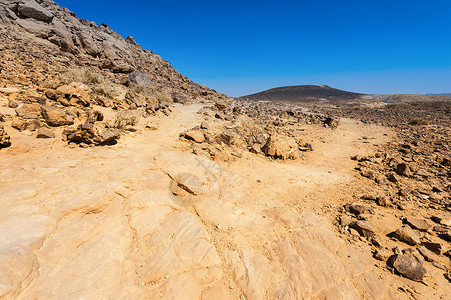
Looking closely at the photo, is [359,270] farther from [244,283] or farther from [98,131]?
[98,131]

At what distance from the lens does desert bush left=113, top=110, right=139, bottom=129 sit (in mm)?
6314

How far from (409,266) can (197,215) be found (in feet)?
9.89

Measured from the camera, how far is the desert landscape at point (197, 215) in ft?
7.29

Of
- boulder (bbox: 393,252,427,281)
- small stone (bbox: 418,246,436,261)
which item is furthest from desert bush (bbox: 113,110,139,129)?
small stone (bbox: 418,246,436,261)

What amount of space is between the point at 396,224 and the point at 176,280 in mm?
3826

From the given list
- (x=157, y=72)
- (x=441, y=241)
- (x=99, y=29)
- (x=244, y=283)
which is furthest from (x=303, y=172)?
(x=99, y=29)

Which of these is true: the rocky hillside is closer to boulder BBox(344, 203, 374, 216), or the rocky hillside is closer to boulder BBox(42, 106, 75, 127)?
boulder BBox(42, 106, 75, 127)

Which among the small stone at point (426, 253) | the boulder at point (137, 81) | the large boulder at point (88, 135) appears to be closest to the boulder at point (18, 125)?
the large boulder at point (88, 135)

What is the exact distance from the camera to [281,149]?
6723mm

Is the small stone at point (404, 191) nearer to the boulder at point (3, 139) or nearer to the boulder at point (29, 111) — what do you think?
the boulder at point (3, 139)

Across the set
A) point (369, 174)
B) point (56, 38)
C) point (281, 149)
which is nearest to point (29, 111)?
point (281, 149)

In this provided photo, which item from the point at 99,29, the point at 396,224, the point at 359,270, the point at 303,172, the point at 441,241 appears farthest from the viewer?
the point at 99,29

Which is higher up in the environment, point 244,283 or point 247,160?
point 247,160

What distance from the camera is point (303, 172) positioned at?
5832 millimetres
